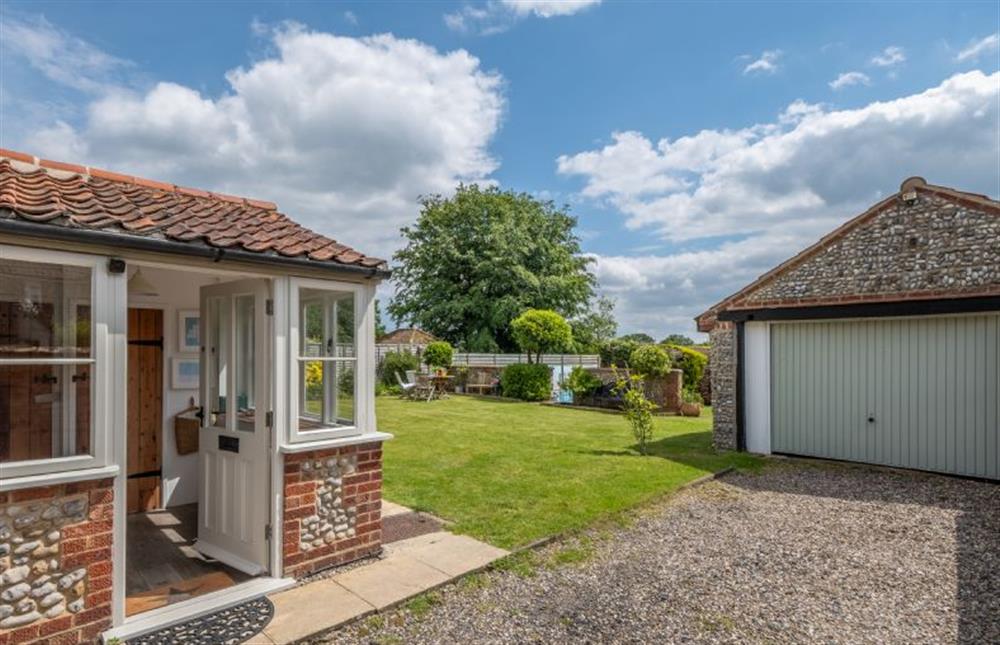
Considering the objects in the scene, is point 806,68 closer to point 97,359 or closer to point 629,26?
point 629,26

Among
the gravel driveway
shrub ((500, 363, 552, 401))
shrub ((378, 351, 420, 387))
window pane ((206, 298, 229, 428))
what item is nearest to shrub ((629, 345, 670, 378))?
shrub ((500, 363, 552, 401))

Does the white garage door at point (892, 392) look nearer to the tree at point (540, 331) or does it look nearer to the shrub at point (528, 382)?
the shrub at point (528, 382)

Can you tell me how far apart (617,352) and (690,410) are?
6439 mm

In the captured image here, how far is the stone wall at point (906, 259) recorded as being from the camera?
781 cm

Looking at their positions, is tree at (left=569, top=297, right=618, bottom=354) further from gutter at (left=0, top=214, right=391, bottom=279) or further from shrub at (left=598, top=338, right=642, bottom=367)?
gutter at (left=0, top=214, right=391, bottom=279)

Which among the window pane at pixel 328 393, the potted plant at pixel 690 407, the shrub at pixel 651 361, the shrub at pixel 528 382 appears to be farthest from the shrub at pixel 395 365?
the window pane at pixel 328 393

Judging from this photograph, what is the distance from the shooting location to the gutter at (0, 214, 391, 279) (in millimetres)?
2959

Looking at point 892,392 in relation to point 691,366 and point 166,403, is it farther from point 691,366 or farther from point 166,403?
point 166,403

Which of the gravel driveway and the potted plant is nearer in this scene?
the gravel driveway

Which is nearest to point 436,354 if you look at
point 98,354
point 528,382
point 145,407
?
point 528,382

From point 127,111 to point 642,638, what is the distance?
9.05 m

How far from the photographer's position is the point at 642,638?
140 inches

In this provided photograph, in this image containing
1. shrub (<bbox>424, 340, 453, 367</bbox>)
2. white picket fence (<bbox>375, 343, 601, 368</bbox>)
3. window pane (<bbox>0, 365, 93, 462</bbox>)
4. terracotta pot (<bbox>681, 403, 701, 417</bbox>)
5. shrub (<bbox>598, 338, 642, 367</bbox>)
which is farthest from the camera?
white picket fence (<bbox>375, 343, 601, 368</bbox>)

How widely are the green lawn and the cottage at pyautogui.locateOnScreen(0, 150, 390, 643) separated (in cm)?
200
